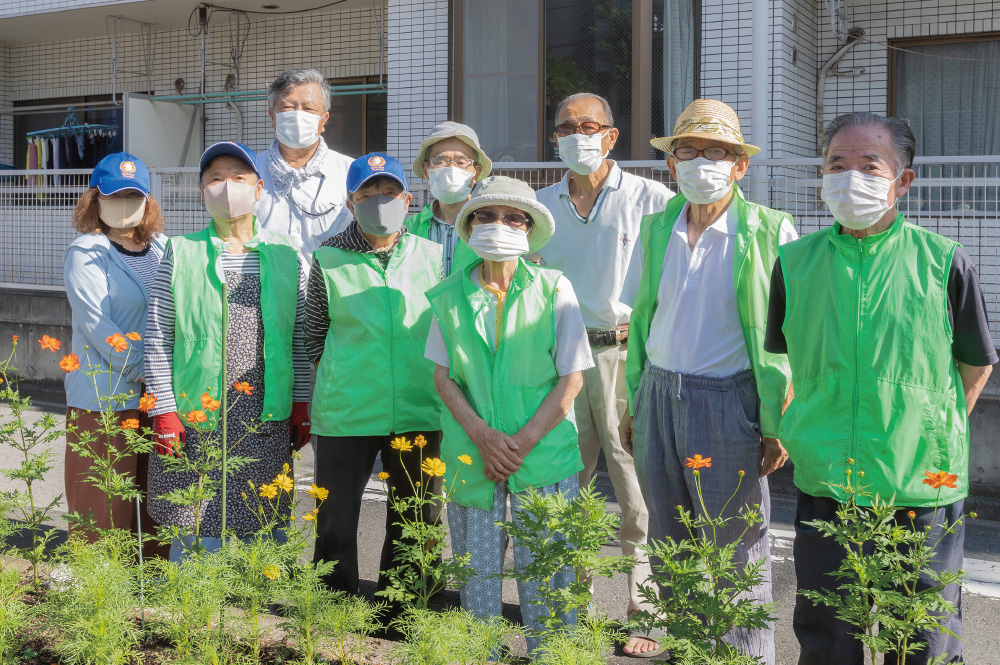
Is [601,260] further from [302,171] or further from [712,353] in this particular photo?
[302,171]

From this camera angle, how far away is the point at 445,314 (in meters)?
3.72

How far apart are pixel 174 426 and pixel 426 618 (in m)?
1.59

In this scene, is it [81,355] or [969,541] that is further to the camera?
[969,541]

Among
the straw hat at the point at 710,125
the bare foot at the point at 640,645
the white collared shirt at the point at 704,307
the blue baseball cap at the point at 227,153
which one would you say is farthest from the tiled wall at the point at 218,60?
the bare foot at the point at 640,645

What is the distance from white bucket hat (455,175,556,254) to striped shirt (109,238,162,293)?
166cm

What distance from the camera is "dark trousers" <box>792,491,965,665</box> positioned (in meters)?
2.83

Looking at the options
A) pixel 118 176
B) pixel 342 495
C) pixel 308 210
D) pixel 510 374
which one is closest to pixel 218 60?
pixel 308 210

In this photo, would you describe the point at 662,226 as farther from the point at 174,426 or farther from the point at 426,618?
the point at 174,426

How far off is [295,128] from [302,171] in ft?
0.82

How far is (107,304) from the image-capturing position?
444 centimetres

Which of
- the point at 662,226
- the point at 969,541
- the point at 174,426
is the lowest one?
the point at 969,541

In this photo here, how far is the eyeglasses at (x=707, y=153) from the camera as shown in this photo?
11.6 feet

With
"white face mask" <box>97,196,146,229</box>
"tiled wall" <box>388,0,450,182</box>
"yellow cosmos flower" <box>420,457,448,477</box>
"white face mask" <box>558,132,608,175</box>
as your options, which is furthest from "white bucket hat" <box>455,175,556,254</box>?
"tiled wall" <box>388,0,450,182</box>

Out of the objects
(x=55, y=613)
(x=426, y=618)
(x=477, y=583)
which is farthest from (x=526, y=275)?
(x=55, y=613)
